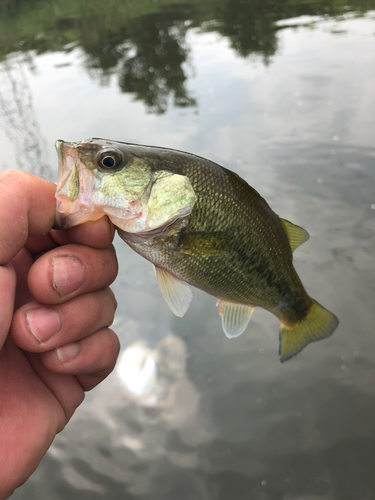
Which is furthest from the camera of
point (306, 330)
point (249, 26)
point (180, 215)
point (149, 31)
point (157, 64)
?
point (149, 31)

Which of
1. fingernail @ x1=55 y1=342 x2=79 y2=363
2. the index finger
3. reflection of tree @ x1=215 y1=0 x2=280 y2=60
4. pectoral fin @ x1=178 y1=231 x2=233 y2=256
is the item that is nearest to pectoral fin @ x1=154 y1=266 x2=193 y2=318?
pectoral fin @ x1=178 y1=231 x2=233 y2=256

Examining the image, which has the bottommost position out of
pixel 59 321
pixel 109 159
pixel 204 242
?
pixel 59 321

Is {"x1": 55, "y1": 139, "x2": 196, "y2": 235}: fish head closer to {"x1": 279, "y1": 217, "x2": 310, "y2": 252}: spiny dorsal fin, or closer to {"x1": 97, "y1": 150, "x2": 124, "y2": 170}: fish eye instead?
{"x1": 97, "y1": 150, "x2": 124, "y2": 170}: fish eye

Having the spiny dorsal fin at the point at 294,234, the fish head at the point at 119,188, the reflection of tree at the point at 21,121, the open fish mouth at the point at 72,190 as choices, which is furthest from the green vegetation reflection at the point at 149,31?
A: the open fish mouth at the point at 72,190

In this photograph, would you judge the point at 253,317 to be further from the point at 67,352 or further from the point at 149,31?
the point at 149,31

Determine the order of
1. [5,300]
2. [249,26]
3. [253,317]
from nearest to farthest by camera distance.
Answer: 1. [5,300]
2. [253,317]
3. [249,26]

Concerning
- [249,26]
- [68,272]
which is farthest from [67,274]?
[249,26]

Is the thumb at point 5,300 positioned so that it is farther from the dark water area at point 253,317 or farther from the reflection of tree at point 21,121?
the reflection of tree at point 21,121

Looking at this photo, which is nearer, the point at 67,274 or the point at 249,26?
the point at 67,274
